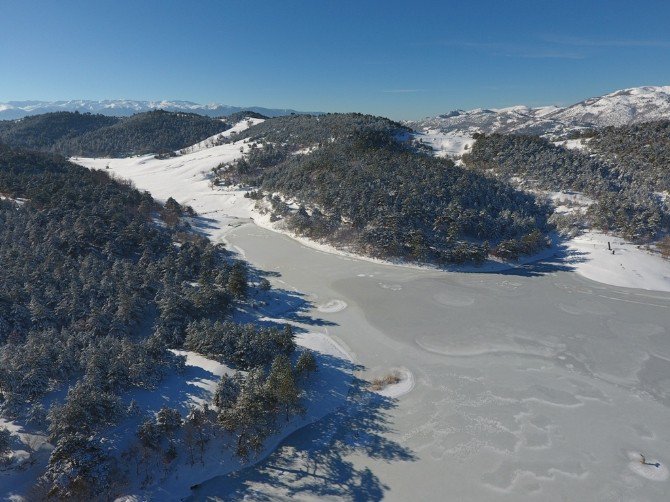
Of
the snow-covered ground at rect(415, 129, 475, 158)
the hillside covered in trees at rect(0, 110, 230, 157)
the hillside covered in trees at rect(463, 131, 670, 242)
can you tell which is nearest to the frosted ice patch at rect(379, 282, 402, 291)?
the hillside covered in trees at rect(463, 131, 670, 242)

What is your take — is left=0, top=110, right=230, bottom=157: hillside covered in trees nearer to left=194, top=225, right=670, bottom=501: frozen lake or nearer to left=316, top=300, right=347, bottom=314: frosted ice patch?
left=316, top=300, right=347, bottom=314: frosted ice patch

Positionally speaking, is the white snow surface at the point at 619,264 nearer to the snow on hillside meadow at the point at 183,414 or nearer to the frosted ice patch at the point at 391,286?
the frosted ice patch at the point at 391,286

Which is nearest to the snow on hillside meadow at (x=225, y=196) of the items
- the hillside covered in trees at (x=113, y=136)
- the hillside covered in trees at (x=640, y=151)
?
the hillside covered in trees at (x=640, y=151)

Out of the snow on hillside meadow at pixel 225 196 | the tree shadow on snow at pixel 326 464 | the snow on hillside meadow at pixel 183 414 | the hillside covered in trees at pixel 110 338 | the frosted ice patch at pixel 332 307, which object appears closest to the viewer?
the snow on hillside meadow at pixel 183 414

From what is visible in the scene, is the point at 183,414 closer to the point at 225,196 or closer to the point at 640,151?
the point at 225,196

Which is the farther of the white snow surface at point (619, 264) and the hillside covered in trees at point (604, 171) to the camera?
the hillside covered in trees at point (604, 171)
